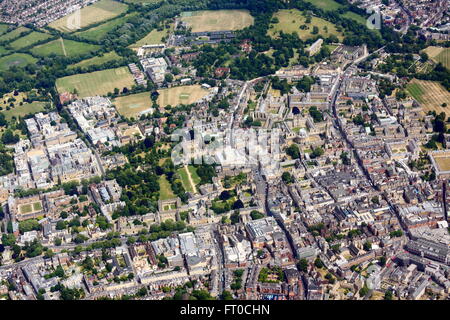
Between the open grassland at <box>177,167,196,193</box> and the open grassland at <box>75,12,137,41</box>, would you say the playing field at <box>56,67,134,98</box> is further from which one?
the open grassland at <box>177,167,196,193</box>

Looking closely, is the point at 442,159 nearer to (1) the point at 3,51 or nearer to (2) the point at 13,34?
(1) the point at 3,51

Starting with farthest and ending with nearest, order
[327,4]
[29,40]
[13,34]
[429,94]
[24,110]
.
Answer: [327,4] < [13,34] < [29,40] < [24,110] < [429,94]

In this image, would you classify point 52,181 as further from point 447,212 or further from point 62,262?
point 447,212

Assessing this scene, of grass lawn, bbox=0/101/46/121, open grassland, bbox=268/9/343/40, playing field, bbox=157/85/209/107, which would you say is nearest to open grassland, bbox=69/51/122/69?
grass lawn, bbox=0/101/46/121

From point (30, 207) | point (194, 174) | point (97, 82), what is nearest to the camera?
point (30, 207)

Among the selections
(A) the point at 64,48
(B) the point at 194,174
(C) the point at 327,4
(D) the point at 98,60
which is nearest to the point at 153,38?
(D) the point at 98,60

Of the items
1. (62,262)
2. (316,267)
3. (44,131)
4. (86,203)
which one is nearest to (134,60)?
(44,131)
